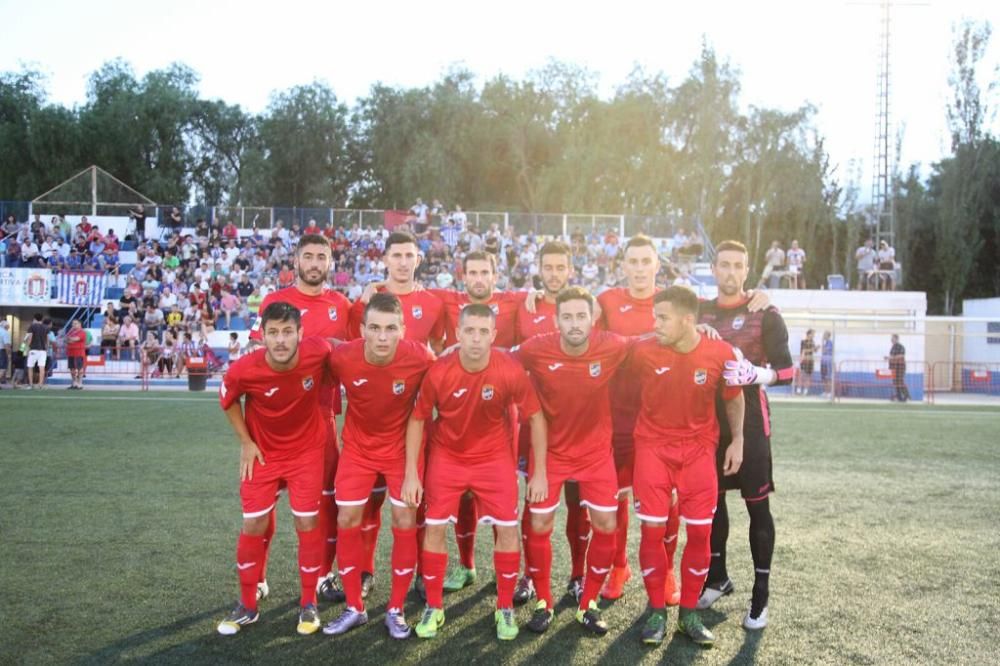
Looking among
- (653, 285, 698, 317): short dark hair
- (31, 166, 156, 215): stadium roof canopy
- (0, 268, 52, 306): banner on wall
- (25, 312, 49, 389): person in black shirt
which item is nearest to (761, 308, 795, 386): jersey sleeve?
(653, 285, 698, 317): short dark hair

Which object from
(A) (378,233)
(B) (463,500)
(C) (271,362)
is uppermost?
(A) (378,233)

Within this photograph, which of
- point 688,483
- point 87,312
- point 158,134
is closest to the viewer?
point 688,483

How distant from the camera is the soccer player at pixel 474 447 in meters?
5.00

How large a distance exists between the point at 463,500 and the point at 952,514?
5.04 meters

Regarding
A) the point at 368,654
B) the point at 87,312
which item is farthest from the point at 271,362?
the point at 87,312

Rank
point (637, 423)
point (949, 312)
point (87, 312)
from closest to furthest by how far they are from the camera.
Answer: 1. point (637, 423)
2. point (87, 312)
3. point (949, 312)

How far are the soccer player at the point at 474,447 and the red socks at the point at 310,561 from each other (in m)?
0.64

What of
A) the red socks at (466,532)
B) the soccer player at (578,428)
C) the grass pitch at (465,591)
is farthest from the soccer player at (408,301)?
the grass pitch at (465,591)

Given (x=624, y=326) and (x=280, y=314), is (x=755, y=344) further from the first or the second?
(x=280, y=314)

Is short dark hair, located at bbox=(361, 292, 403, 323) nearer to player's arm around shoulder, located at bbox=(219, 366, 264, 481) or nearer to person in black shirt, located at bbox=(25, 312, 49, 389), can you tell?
player's arm around shoulder, located at bbox=(219, 366, 264, 481)

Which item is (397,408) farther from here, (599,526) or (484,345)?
(599,526)

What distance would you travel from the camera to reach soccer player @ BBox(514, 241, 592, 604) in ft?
18.5

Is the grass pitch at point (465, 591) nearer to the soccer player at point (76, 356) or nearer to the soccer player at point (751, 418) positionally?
the soccer player at point (751, 418)

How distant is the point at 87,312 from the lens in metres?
26.0
